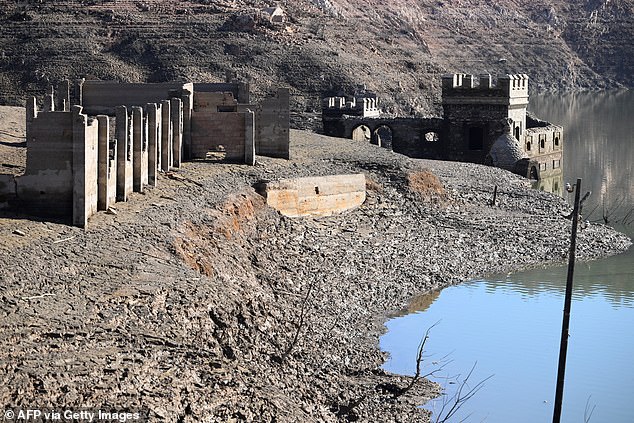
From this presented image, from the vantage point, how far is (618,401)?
72.6 ft

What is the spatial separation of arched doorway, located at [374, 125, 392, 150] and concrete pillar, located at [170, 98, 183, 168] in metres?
24.7

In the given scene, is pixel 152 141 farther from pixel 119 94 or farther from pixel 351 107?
pixel 351 107

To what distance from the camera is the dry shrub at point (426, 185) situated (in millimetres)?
36688

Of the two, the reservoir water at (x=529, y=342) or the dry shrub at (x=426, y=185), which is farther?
the dry shrub at (x=426, y=185)

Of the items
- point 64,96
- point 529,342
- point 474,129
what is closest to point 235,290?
point 529,342

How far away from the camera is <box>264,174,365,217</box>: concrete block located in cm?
3117

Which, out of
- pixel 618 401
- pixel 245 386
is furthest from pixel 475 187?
pixel 245 386

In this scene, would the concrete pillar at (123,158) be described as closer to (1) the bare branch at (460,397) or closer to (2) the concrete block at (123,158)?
(2) the concrete block at (123,158)

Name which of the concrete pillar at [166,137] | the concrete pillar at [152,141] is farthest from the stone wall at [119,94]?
the concrete pillar at [152,141]

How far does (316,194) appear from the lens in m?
32.6

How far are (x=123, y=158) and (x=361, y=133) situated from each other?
104 feet

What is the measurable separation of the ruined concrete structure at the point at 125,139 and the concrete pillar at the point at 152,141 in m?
0.02

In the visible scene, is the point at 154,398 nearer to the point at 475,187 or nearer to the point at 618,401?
the point at 618,401

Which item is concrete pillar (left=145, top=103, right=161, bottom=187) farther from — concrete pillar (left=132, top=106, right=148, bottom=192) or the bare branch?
the bare branch
